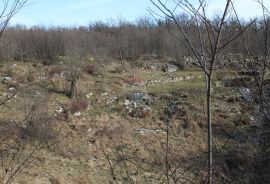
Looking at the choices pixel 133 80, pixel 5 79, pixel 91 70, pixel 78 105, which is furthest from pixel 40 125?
pixel 91 70

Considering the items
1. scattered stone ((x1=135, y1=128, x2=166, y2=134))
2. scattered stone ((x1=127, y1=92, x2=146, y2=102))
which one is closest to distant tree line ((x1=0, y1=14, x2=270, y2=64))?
scattered stone ((x1=127, y1=92, x2=146, y2=102))

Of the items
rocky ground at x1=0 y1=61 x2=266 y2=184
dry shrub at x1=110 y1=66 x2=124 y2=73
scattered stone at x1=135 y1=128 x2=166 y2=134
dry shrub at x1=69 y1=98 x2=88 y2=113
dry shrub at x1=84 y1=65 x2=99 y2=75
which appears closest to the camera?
rocky ground at x1=0 y1=61 x2=266 y2=184

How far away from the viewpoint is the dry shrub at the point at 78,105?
19578mm

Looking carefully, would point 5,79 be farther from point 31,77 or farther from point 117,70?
point 117,70

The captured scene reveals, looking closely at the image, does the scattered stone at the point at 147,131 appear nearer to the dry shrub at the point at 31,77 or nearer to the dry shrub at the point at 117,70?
the dry shrub at the point at 31,77

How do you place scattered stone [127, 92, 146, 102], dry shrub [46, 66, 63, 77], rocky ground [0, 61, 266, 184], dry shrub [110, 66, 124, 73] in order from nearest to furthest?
rocky ground [0, 61, 266, 184], scattered stone [127, 92, 146, 102], dry shrub [46, 66, 63, 77], dry shrub [110, 66, 124, 73]

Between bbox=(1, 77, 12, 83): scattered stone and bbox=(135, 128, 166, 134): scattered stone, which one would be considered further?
bbox=(1, 77, 12, 83): scattered stone

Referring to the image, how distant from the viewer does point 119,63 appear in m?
30.2

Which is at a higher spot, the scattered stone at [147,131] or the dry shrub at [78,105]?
the dry shrub at [78,105]

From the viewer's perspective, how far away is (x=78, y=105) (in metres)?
19.9

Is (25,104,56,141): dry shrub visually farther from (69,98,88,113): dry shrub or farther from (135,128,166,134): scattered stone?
(135,128,166,134): scattered stone

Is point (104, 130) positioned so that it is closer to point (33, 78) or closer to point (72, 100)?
point (72, 100)

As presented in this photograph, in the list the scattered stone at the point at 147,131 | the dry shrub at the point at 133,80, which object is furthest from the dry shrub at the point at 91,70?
the scattered stone at the point at 147,131

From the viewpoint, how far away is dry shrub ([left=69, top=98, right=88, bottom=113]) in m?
19.6
